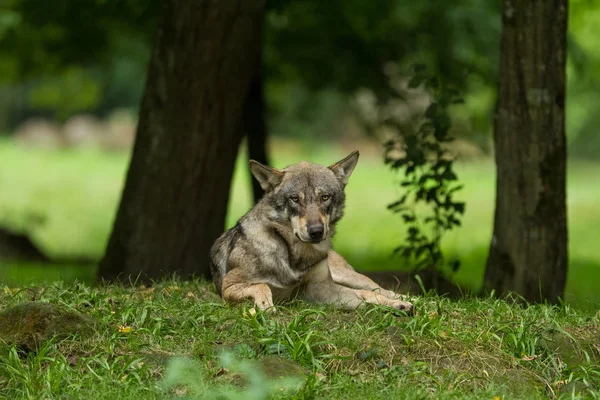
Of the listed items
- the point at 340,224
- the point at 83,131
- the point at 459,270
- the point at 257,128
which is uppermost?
the point at 257,128

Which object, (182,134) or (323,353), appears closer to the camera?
(323,353)

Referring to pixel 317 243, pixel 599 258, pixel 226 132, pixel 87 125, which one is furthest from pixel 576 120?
pixel 317 243

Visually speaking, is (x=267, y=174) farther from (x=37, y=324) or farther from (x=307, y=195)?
(x=37, y=324)

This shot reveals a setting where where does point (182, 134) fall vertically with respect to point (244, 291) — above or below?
above

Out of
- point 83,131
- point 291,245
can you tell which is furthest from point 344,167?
point 83,131

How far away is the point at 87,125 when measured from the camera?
156 feet

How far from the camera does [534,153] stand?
8.67 metres

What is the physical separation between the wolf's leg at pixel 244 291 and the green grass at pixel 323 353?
10cm

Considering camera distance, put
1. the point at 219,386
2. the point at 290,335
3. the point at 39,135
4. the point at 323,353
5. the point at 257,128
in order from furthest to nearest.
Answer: the point at 39,135
the point at 257,128
the point at 290,335
the point at 323,353
the point at 219,386

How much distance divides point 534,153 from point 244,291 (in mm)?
3324

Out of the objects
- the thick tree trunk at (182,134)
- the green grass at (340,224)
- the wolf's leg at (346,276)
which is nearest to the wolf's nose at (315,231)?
the wolf's leg at (346,276)

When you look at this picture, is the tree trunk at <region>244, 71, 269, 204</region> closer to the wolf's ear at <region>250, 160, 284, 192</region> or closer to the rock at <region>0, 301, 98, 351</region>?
the wolf's ear at <region>250, 160, 284, 192</region>

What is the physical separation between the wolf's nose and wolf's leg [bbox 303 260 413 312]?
0.56 m

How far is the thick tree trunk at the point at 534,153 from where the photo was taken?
28.4 feet
